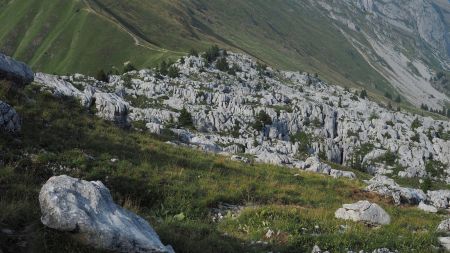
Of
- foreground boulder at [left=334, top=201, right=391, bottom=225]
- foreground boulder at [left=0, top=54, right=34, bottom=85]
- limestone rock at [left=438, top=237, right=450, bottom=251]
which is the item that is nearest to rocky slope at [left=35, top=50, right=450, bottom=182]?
foreground boulder at [left=0, top=54, right=34, bottom=85]

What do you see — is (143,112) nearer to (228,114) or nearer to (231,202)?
(228,114)

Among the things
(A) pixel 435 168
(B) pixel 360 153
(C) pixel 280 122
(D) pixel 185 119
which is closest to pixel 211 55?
(C) pixel 280 122

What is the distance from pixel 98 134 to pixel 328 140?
99.6 meters

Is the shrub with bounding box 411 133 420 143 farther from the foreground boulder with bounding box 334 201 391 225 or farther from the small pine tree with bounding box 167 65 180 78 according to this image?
the foreground boulder with bounding box 334 201 391 225

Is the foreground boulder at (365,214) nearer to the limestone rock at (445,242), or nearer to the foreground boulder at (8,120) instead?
the limestone rock at (445,242)

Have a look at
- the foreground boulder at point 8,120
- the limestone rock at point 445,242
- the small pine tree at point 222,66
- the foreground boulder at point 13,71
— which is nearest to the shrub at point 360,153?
the small pine tree at point 222,66

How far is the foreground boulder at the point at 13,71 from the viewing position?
28000 mm

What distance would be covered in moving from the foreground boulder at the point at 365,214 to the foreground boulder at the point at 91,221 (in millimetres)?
10913

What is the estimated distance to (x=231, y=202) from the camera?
20.8m

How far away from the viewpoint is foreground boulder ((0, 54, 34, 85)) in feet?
91.9

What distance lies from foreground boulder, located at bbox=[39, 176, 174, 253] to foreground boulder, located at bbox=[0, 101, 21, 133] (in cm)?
933

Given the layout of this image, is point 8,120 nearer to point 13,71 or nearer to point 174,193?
point 174,193

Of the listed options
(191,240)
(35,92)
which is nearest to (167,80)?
(35,92)

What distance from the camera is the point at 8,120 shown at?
19.5 metres
